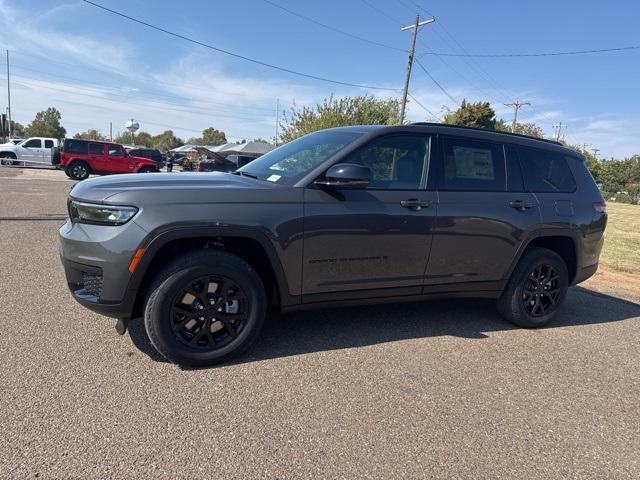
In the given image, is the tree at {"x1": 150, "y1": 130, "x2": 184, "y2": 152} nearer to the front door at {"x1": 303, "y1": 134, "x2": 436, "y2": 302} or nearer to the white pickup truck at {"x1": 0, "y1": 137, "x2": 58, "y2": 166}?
the white pickup truck at {"x1": 0, "y1": 137, "x2": 58, "y2": 166}

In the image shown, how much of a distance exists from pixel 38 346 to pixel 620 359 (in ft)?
15.5

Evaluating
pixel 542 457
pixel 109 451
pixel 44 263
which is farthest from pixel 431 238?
pixel 44 263

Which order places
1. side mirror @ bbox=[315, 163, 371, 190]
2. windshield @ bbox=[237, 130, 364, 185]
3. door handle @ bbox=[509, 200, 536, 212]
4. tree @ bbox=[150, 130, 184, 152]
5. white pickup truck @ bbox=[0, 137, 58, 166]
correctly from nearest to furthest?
side mirror @ bbox=[315, 163, 371, 190] < windshield @ bbox=[237, 130, 364, 185] < door handle @ bbox=[509, 200, 536, 212] < white pickup truck @ bbox=[0, 137, 58, 166] < tree @ bbox=[150, 130, 184, 152]

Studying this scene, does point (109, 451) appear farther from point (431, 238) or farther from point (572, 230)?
point (572, 230)

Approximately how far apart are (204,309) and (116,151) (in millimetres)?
21361

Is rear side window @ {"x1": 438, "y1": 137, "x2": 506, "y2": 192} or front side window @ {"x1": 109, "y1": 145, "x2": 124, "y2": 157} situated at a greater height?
rear side window @ {"x1": 438, "y1": 137, "x2": 506, "y2": 192}

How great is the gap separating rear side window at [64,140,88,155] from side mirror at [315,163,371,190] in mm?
21139

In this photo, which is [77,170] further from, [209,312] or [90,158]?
[209,312]

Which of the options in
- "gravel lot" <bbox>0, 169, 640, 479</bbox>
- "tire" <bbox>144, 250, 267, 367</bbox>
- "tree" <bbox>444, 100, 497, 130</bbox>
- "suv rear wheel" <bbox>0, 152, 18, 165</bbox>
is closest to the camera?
"gravel lot" <bbox>0, 169, 640, 479</bbox>

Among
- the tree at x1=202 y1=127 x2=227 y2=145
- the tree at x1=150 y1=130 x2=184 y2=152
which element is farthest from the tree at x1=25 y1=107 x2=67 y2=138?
the tree at x1=202 y1=127 x2=227 y2=145

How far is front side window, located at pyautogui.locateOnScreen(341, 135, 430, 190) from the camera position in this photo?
3.56m

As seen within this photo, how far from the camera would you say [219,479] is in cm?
212

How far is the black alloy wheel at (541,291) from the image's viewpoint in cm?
439

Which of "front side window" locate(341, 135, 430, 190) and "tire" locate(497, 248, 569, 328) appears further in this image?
"tire" locate(497, 248, 569, 328)
